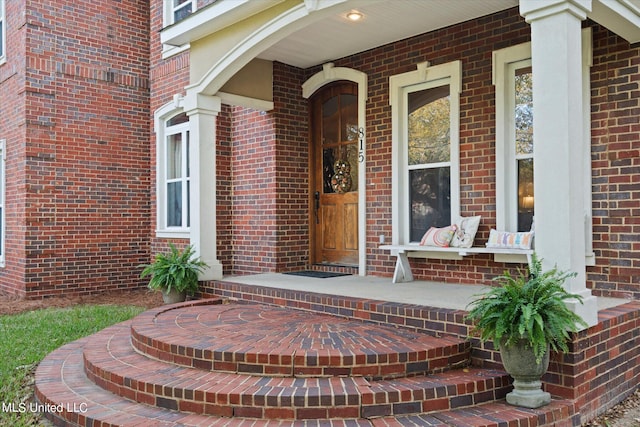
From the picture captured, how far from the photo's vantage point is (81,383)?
4.21 m

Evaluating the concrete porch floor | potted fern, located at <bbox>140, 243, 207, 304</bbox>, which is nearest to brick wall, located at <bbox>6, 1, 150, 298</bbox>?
potted fern, located at <bbox>140, 243, 207, 304</bbox>

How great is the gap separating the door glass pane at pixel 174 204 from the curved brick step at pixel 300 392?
517cm

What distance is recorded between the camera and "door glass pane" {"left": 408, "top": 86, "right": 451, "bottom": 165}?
6195mm

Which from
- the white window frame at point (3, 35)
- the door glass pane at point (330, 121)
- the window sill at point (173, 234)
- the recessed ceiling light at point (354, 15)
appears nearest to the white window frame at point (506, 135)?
the recessed ceiling light at point (354, 15)

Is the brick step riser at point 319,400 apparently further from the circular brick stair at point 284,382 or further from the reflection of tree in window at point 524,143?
the reflection of tree in window at point 524,143

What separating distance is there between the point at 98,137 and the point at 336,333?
250 inches

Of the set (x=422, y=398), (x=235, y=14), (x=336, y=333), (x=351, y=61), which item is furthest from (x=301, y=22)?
(x=422, y=398)

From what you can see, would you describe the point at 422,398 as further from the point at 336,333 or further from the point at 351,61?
the point at 351,61

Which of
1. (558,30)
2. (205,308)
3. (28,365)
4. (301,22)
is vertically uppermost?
(301,22)

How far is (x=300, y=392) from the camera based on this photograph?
3391mm

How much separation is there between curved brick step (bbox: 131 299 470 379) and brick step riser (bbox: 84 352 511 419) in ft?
0.72

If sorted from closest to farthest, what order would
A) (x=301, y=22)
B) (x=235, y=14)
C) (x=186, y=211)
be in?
(x=301, y=22), (x=235, y=14), (x=186, y=211)

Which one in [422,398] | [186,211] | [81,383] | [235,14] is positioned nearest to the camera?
[422,398]

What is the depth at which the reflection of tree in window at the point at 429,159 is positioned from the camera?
6.18 meters
